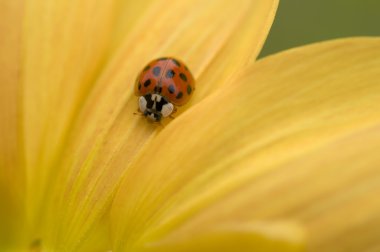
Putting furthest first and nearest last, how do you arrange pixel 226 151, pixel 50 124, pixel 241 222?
pixel 50 124 < pixel 226 151 < pixel 241 222

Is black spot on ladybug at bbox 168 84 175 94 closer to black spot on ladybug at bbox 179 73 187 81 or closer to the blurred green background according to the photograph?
black spot on ladybug at bbox 179 73 187 81

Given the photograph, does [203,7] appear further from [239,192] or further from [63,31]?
[239,192]

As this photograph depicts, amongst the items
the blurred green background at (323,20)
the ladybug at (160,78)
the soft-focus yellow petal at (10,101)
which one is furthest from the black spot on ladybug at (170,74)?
the blurred green background at (323,20)

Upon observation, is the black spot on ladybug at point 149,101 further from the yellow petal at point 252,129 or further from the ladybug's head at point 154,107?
the yellow petal at point 252,129

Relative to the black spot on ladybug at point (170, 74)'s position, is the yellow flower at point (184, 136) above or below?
below

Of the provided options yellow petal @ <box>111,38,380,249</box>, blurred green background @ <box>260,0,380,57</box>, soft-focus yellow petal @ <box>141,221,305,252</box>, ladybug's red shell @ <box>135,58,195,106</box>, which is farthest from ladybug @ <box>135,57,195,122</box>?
blurred green background @ <box>260,0,380,57</box>

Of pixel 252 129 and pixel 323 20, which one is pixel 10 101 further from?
pixel 323 20

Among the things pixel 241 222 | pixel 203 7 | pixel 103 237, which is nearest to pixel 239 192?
pixel 241 222
